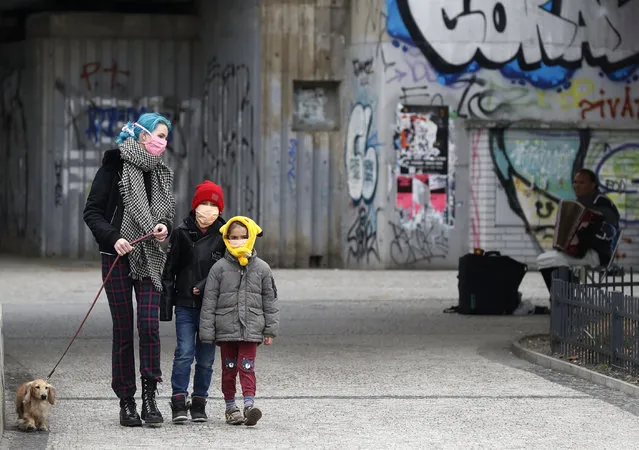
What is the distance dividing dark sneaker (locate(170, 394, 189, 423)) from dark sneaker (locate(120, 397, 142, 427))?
0.75ft

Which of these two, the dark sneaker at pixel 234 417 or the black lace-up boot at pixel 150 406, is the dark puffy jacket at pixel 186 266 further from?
the dark sneaker at pixel 234 417

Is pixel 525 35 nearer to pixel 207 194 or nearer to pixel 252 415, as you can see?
pixel 207 194

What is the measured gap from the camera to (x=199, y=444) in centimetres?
946

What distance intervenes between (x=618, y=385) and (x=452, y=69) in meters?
14.5

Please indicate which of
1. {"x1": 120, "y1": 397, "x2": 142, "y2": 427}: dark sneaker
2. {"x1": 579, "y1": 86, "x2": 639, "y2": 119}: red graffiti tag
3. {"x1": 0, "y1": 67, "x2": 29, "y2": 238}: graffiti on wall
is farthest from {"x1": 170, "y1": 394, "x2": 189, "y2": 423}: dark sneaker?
{"x1": 0, "y1": 67, "x2": 29, "y2": 238}: graffiti on wall

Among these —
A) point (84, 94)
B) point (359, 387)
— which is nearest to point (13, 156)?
point (84, 94)

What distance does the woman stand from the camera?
9992 millimetres

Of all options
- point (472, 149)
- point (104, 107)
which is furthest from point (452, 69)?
point (104, 107)

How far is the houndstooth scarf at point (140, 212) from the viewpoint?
9.98 m

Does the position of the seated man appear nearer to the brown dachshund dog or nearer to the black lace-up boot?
the black lace-up boot

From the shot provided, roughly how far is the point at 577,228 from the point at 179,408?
8152 millimetres

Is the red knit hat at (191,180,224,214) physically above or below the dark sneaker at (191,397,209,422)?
above

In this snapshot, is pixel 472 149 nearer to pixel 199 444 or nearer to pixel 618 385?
pixel 618 385

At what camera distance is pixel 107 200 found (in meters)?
10.1
